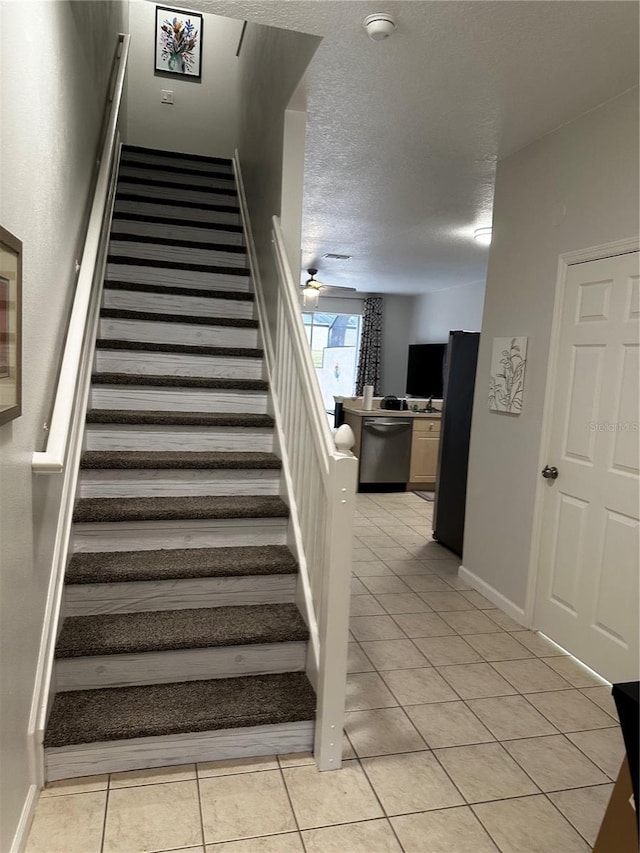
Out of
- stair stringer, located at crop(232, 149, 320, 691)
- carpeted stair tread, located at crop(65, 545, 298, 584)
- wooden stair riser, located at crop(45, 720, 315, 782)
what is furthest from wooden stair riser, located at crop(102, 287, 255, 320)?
wooden stair riser, located at crop(45, 720, 315, 782)

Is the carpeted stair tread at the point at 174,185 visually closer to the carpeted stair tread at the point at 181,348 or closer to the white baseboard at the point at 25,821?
the carpeted stair tread at the point at 181,348

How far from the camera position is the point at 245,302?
3826 millimetres

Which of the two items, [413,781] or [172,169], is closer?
[413,781]

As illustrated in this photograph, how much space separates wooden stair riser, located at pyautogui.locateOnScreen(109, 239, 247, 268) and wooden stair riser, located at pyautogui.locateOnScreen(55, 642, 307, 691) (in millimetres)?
2721

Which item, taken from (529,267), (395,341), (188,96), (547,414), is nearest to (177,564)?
(547,414)

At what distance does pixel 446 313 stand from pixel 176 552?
731 centimetres

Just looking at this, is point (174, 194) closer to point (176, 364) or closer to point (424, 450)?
point (176, 364)

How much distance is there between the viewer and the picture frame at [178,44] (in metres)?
5.80

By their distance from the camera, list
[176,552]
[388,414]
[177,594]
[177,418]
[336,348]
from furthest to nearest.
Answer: [336,348]
[388,414]
[177,418]
[176,552]
[177,594]

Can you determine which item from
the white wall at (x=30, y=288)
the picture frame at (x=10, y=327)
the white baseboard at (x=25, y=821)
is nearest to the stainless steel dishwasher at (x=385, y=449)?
the white wall at (x=30, y=288)

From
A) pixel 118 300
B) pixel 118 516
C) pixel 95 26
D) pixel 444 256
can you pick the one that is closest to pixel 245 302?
pixel 118 300

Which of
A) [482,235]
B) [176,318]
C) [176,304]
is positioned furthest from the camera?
[482,235]

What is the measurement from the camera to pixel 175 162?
5363mm

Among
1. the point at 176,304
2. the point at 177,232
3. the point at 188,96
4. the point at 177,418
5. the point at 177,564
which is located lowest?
the point at 177,564
